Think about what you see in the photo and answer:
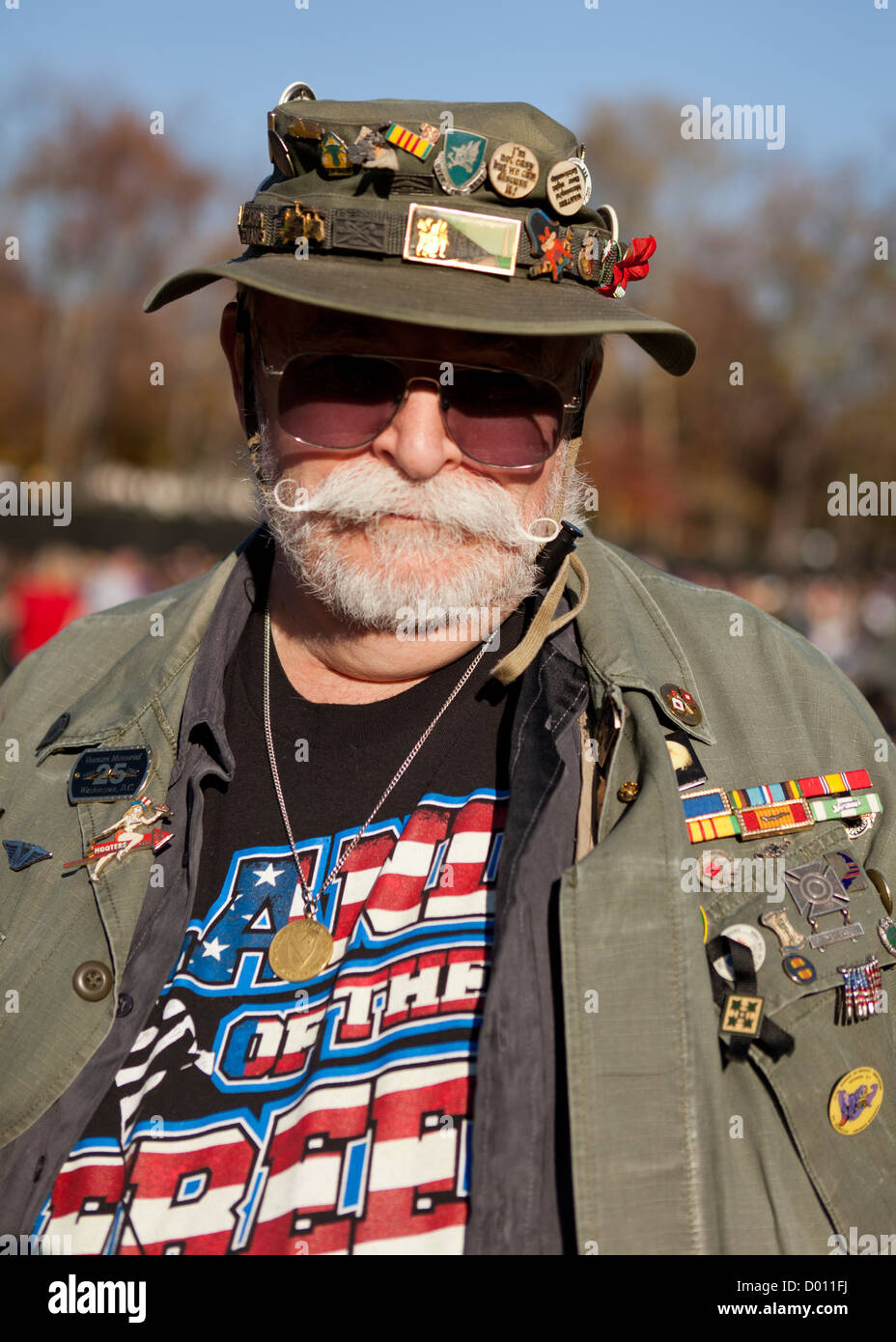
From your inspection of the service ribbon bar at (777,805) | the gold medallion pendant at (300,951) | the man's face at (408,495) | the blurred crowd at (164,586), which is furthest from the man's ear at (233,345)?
the blurred crowd at (164,586)

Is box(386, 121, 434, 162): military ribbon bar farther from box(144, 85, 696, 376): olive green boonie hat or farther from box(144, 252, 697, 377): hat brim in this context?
box(144, 252, 697, 377): hat brim

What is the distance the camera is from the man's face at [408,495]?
236 cm

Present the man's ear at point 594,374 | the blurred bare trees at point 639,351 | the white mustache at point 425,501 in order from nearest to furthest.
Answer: the white mustache at point 425,501
the man's ear at point 594,374
the blurred bare trees at point 639,351

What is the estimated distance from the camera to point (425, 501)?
93.7 inches

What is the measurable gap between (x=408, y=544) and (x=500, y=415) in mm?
301

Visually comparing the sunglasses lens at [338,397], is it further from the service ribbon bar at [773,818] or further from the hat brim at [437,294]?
the service ribbon bar at [773,818]

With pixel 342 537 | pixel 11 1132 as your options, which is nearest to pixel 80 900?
pixel 11 1132

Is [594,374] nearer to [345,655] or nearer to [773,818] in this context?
[345,655]

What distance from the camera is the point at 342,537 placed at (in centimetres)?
247

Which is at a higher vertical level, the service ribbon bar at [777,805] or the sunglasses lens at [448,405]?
the sunglasses lens at [448,405]

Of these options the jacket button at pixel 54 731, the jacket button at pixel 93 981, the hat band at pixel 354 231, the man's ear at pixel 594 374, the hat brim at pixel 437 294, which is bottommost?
the jacket button at pixel 93 981

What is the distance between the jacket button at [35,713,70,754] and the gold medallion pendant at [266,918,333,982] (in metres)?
0.76

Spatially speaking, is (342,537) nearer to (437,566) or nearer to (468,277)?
(437,566)

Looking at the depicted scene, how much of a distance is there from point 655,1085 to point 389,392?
4.32 ft
